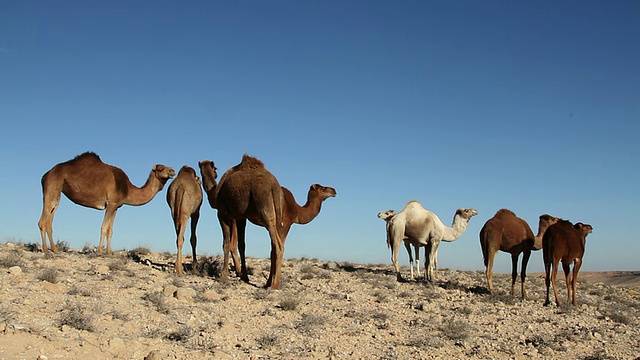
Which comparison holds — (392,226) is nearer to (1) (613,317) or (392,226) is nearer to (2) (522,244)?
(2) (522,244)

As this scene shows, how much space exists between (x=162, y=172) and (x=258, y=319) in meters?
9.25

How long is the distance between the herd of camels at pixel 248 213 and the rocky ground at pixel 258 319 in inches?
43.8

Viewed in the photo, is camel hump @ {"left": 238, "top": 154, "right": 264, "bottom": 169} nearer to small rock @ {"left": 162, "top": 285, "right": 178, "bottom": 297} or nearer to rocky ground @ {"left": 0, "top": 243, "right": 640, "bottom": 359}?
rocky ground @ {"left": 0, "top": 243, "right": 640, "bottom": 359}

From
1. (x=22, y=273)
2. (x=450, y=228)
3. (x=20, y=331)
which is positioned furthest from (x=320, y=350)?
(x=450, y=228)

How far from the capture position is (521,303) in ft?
47.9

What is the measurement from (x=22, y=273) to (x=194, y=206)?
15.1ft

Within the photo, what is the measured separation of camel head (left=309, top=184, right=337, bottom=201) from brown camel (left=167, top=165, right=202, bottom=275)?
319 centimetres

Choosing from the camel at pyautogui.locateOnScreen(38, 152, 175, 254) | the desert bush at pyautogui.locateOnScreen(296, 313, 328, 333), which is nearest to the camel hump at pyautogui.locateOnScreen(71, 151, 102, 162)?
the camel at pyautogui.locateOnScreen(38, 152, 175, 254)

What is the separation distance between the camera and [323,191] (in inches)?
622

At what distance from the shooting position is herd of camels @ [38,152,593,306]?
1309 centimetres

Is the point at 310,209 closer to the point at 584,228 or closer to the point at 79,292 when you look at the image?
the point at 79,292

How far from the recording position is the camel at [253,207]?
506 inches

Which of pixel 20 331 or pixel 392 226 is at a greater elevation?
pixel 392 226

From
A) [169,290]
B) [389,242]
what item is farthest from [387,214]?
[169,290]
